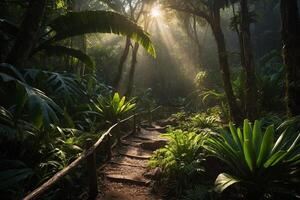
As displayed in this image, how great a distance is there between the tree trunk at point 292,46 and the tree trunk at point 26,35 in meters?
4.89

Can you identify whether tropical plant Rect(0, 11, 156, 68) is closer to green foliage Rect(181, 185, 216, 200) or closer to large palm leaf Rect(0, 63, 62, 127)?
large palm leaf Rect(0, 63, 62, 127)

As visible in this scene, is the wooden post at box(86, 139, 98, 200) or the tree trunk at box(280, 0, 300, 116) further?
the tree trunk at box(280, 0, 300, 116)

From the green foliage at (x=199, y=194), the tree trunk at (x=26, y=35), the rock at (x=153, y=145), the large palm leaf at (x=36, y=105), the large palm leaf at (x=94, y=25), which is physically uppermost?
the large palm leaf at (x=94, y=25)

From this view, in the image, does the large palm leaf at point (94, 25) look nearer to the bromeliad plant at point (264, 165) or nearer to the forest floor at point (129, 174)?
the forest floor at point (129, 174)

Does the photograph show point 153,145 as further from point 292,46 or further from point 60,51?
point 292,46

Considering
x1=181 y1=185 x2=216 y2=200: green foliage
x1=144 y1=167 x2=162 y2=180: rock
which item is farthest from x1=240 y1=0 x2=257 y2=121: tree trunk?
x1=181 y1=185 x2=216 y2=200: green foliage

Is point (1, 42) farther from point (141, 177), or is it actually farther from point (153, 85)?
point (153, 85)

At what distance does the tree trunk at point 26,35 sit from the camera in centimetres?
609

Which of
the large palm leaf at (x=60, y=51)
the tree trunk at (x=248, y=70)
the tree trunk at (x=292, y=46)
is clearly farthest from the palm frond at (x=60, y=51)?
the tree trunk at (x=292, y=46)

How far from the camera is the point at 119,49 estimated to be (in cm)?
2744

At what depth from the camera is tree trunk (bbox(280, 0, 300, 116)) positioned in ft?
18.9

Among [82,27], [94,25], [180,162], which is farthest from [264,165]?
[82,27]

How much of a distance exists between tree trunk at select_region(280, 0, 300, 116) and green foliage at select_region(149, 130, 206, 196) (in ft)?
6.73

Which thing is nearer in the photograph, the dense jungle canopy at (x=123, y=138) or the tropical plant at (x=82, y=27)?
the dense jungle canopy at (x=123, y=138)
